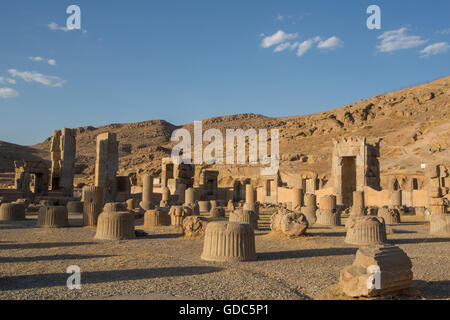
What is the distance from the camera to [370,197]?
2425 centimetres

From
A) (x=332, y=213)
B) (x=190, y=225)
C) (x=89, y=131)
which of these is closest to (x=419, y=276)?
(x=190, y=225)

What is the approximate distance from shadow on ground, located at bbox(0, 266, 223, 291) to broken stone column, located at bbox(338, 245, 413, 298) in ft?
8.36

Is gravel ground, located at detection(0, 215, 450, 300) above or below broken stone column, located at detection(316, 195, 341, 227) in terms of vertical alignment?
below

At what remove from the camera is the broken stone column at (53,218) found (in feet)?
42.0

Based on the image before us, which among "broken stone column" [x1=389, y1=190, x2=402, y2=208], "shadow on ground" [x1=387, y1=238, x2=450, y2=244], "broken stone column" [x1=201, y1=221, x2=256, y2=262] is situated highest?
"broken stone column" [x1=389, y1=190, x2=402, y2=208]

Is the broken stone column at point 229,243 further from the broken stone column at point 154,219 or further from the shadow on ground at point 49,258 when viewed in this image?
the broken stone column at point 154,219

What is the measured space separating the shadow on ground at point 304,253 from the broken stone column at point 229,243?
0.47 meters

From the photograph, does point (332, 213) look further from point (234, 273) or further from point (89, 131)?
point (89, 131)

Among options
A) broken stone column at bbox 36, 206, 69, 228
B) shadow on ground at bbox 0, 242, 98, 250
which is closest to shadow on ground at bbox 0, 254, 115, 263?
shadow on ground at bbox 0, 242, 98, 250

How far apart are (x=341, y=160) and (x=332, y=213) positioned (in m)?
9.98

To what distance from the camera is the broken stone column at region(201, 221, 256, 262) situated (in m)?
7.54

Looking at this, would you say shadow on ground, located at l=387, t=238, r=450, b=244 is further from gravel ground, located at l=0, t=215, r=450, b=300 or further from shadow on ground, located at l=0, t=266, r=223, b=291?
shadow on ground, located at l=0, t=266, r=223, b=291

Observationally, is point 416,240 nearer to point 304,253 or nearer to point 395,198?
point 304,253

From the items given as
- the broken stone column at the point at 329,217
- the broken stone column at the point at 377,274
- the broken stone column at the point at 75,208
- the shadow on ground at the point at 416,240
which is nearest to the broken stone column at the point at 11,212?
the broken stone column at the point at 75,208
